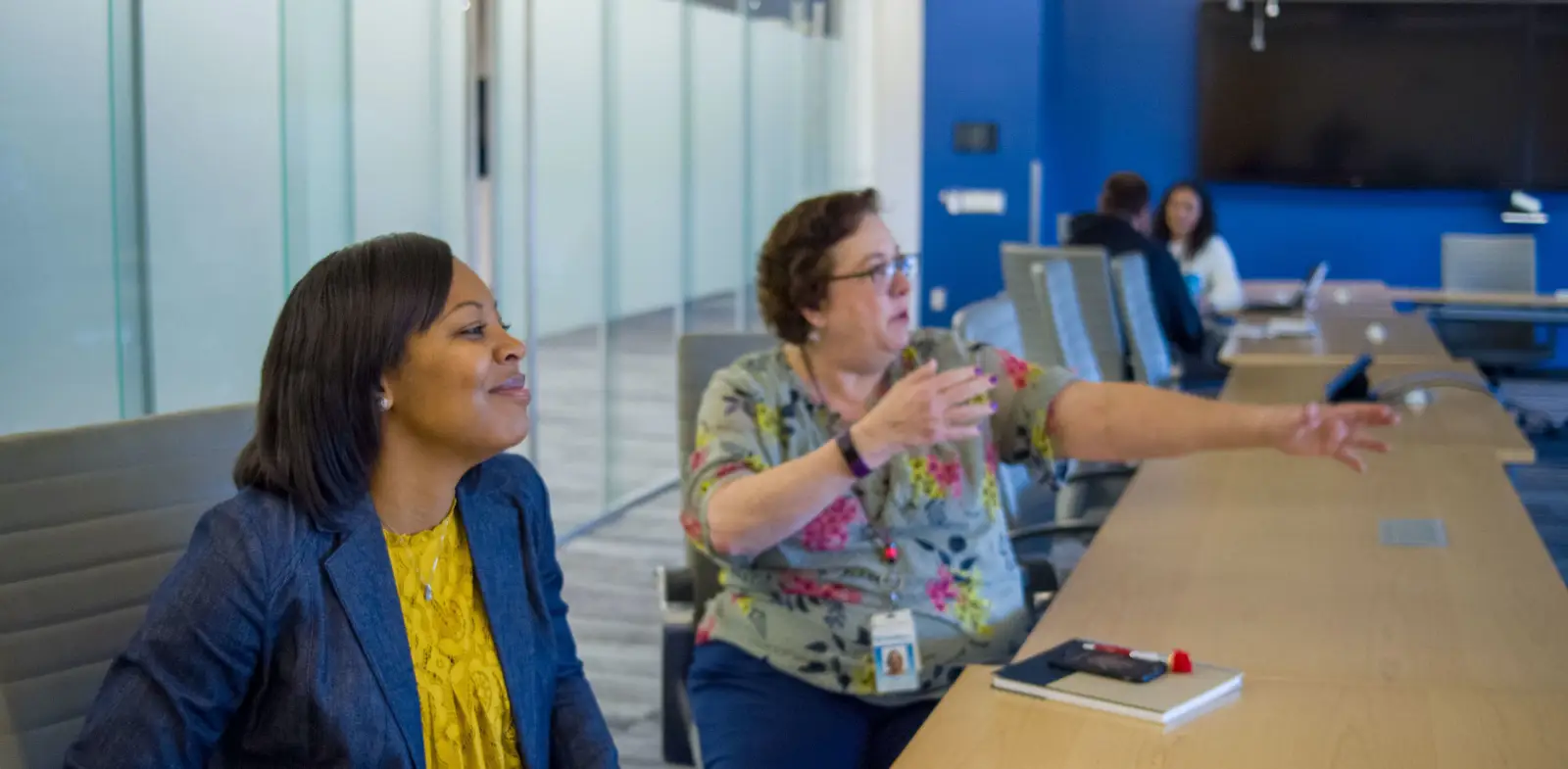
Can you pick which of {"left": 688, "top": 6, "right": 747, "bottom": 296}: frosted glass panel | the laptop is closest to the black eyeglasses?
{"left": 688, "top": 6, "right": 747, "bottom": 296}: frosted glass panel

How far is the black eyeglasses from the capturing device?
2648mm

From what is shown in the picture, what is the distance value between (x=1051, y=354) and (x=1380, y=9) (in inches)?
275

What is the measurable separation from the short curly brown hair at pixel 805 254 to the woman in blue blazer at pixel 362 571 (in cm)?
84

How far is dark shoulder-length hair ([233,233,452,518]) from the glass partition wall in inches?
67.3

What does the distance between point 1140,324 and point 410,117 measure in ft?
9.11

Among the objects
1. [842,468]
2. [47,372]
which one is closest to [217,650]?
[842,468]

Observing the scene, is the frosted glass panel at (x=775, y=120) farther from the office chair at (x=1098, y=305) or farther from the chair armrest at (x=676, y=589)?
the chair armrest at (x=676, y=589)

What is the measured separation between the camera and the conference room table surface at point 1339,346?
5562mm

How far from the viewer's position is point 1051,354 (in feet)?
16.3

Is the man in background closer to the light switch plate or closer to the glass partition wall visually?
the glass partition wall

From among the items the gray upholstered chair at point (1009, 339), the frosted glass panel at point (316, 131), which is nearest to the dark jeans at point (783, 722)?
the gray upholstered chair at point (1009, 339)

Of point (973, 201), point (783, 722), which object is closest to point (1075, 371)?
point (783, 722)

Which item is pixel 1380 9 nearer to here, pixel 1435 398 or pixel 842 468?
pixel 1435 398

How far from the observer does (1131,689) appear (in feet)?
6.35
